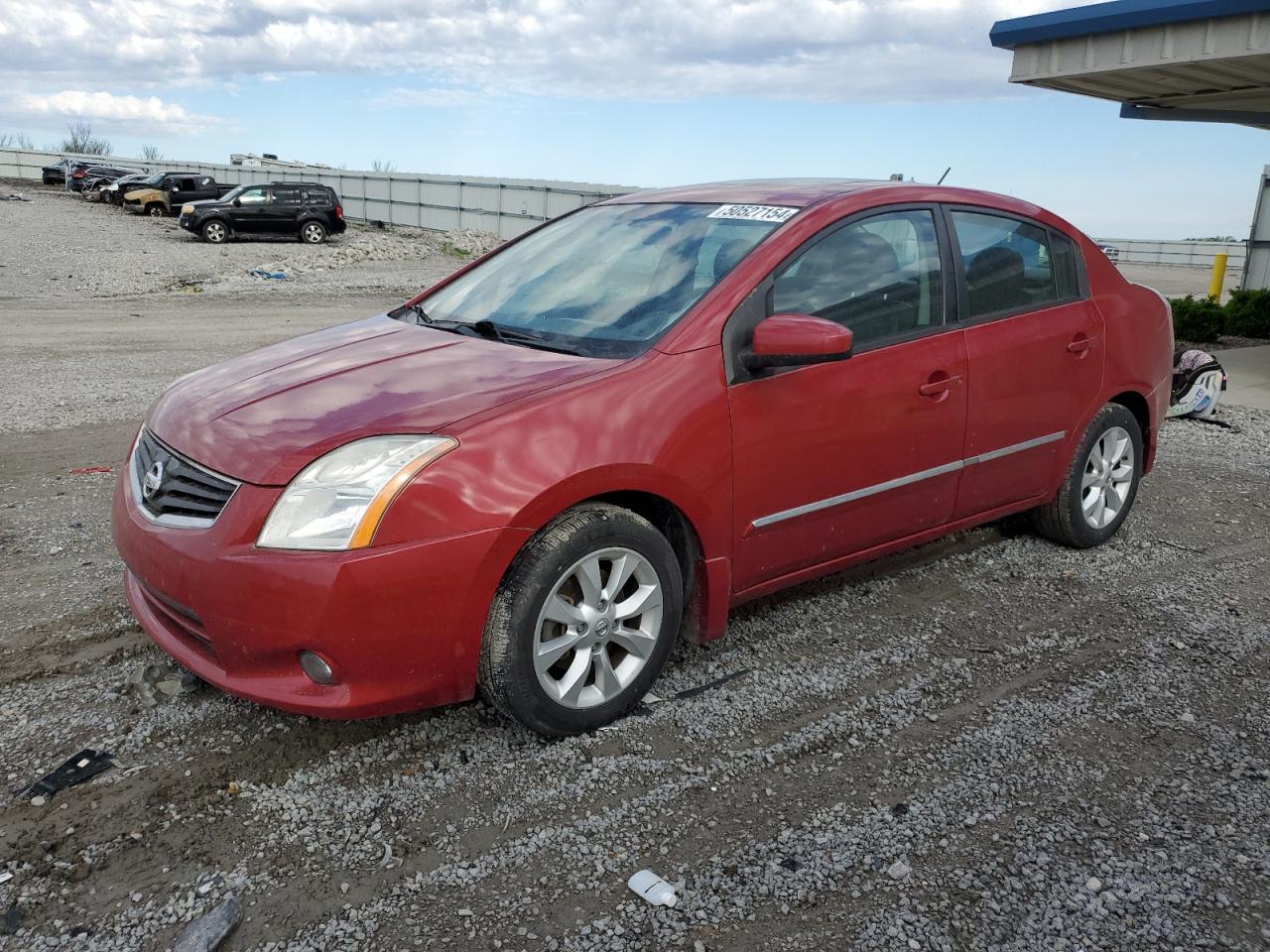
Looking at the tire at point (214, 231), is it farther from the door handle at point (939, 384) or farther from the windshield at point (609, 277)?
the door handle at point (939, 384)

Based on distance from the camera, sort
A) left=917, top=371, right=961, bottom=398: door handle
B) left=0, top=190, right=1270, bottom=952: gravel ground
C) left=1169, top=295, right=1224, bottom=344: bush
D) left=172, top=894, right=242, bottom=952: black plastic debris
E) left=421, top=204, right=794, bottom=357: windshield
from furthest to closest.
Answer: left=1169, top=295, right=1224, bottom=344: bush → left=917, top=371, right=961, bottom=398: door handle → left=421, top=204, right=794, bottom=357: windshield → left=0, top=190, right=1270, bottom=952: gravel ground → left=172, top=894, right=242, bottom=952: black plastic debris

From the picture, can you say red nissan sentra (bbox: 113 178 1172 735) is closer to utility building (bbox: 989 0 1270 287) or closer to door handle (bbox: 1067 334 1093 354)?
door handle (bbox: 1067 334 1093 354)

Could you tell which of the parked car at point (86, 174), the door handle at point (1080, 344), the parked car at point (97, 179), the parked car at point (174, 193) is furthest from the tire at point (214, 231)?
the door handle at point (1080, 344)

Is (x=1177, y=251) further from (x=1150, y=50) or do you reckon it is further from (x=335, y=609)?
(x=335, y=609)

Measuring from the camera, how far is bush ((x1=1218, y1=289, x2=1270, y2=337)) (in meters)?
14.9

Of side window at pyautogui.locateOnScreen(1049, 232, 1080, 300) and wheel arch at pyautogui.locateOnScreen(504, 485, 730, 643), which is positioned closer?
wheel arch at pyautogui.locateOnScreen(504, 485, 730, 643)

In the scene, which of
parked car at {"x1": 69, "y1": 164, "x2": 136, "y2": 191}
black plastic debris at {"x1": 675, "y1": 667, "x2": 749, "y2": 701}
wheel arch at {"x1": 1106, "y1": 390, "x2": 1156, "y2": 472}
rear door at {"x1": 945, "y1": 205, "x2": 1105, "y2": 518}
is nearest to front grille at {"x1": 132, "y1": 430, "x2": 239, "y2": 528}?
black plastic debris at {"x1": 675, "y1": 667, "x2": 749, "y2": 701}

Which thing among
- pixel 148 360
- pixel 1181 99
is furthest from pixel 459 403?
pixel 1181 99

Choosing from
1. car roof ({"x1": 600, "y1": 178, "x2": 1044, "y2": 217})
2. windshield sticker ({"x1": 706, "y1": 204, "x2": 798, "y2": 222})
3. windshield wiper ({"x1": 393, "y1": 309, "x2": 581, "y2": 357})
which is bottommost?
windshield wiper ({"x1": 393, "y1": 309, "x2": 581, "y2": 357})

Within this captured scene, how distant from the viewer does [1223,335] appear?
49.6ft

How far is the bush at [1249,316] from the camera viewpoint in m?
14.9

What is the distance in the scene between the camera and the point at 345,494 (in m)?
2.89

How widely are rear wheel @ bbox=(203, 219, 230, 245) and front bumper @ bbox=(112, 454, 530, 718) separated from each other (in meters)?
26.7

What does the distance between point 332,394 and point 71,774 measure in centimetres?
136
